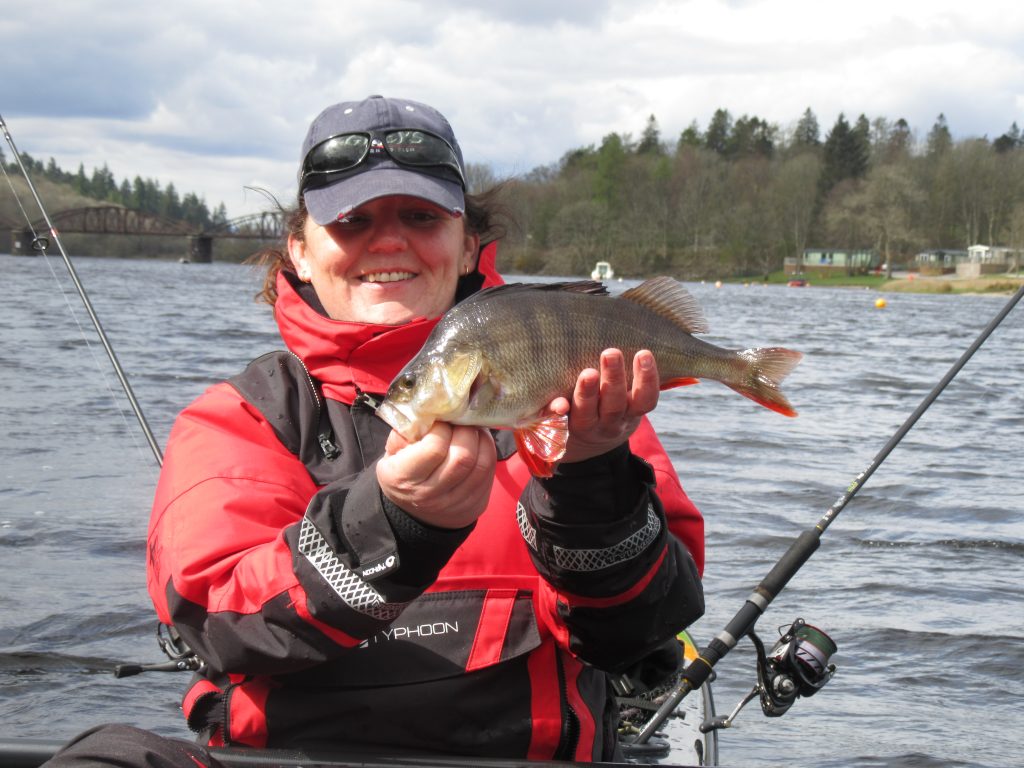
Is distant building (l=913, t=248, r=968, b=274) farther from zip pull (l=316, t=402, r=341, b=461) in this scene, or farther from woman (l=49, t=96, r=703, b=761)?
zip pull (l=316, t=402, r=341, b=461)

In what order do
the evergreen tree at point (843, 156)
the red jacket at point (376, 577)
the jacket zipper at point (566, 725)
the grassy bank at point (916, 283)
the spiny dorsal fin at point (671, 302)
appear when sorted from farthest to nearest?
the evergreen tree at point (843, 156), the grassy bank at point (916, 283), the jacket zipper at point (566, 725), the spiny dorsal fin at point (671, 302), the red jacket at point (376, 577)

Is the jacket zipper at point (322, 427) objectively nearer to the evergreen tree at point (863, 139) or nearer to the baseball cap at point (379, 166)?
the baseball cap at point (379, 166)

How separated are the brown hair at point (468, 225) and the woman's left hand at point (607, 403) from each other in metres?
1.16

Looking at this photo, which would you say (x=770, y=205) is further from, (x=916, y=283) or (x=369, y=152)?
(x=369, y=152)

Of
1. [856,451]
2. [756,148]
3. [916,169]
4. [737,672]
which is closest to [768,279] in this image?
[916,169]

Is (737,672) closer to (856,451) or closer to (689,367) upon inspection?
(689,367)

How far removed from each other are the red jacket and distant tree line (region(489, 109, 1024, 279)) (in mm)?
74261

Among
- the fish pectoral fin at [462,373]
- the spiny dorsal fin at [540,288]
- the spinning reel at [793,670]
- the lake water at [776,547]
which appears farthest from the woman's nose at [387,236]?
the spinning reel at [793,670]

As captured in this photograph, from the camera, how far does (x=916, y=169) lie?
92250 mm

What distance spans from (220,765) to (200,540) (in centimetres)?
48

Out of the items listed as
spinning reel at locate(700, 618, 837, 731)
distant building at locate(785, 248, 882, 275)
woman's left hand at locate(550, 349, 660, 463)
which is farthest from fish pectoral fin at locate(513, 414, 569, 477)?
distant building at locate(785, 248, 882, 275)

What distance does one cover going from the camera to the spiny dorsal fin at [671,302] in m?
2.54

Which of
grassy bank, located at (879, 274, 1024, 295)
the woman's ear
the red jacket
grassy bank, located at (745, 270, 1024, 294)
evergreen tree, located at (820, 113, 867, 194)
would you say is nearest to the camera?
the red jacket

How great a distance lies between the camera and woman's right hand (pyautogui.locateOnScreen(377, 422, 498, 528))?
2.03 metres
